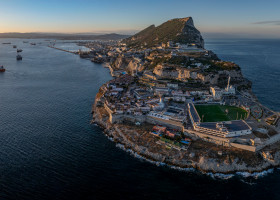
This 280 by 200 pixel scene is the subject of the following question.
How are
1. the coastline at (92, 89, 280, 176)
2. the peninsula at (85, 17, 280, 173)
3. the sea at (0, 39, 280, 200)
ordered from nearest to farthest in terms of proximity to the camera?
the sea at (0, 39, 280, 200) < the coastline at (92, 89, 280, 176) < the peninsula at (85, 17, 280, 173)

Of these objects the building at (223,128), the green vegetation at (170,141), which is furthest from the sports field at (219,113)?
the green vegetation at (170,141)

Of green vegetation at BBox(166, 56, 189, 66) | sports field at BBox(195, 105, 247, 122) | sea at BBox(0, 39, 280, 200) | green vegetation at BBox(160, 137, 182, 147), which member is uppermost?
green vegetation at BBox(166, 56, 189, 66)

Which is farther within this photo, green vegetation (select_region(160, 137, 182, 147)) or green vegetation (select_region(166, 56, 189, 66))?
green vegetation (select_region(166, 56, 189, 66))

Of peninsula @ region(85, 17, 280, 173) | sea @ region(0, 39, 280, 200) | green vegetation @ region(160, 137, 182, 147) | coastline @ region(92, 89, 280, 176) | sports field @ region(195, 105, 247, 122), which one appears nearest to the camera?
sea @ region(0, 39, 280, 200)

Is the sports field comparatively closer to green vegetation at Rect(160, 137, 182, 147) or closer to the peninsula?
the peninsula

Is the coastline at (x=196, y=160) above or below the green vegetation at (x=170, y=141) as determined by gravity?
below

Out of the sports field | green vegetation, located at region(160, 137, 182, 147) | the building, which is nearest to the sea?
green vegetation, located at region(160, 137, 182, 147)

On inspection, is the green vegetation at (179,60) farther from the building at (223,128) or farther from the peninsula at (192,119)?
the building at (223,128)

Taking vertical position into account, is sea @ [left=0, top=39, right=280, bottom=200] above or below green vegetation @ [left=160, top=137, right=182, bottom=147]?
below

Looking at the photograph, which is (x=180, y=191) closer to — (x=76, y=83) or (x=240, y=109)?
(x=240, y=109)
